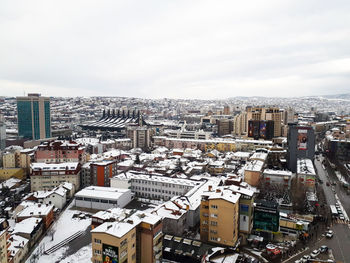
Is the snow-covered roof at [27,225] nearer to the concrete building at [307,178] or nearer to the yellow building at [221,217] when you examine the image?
the yellow building at [221,217]

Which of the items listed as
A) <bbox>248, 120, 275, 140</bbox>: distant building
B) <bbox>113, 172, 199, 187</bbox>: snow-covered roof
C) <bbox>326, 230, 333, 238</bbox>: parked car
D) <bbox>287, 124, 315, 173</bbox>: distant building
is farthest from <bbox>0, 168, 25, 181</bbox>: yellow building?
<bbox>248, 120, 275, 140</bbox>: distant building

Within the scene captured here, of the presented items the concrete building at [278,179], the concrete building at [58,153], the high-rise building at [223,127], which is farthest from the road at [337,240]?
the high-rise building at [223,127]

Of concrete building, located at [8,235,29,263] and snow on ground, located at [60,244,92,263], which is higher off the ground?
concrete building, located at [8,235,29,263]

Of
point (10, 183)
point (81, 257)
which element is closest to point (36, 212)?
point (81, 257)

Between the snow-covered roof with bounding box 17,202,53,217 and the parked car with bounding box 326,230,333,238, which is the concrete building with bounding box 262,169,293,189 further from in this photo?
the snow-covered roof with bounding box 17,202,53,217

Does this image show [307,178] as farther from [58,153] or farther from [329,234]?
[58,153]

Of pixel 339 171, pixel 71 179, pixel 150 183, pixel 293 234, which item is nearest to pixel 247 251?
pixel 293 234

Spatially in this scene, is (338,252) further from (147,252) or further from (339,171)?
(339,171)
